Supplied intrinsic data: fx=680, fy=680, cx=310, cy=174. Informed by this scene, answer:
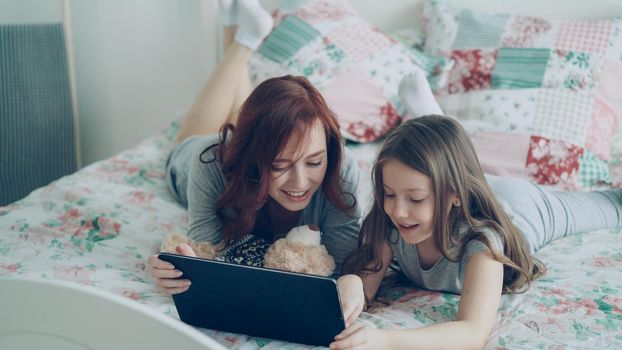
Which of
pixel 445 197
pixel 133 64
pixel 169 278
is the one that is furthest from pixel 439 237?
pixel 133 64

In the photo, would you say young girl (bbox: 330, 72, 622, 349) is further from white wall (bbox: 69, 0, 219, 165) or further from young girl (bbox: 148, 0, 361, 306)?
white wall (bbox: 69, 0, 219, 165)

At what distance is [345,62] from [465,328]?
1272 millimetres

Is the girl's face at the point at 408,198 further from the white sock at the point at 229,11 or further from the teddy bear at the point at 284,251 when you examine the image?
Answer: the white sock at the point at 229,11

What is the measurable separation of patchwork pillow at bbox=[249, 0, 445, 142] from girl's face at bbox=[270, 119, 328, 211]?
780 mm

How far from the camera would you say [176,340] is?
835 millimetres

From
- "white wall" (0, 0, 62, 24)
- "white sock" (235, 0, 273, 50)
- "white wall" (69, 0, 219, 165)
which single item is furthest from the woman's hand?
"white wall" (0, 0, 62, 24)

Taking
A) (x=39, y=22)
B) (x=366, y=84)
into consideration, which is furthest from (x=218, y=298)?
(x=39, y=22)

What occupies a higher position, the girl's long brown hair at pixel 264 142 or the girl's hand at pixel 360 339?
the girl's long brown hair at pixel 264 142

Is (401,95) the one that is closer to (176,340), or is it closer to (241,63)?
(241,63)

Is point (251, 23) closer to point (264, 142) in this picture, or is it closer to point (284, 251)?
point (264, 142)

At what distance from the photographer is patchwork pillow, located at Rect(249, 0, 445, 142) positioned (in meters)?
2.17

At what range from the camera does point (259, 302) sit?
1103 mm

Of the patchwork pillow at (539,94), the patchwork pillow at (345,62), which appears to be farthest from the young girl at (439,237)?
the patchwork pillow at (345,62)

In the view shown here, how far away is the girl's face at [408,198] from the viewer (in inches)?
48.8
